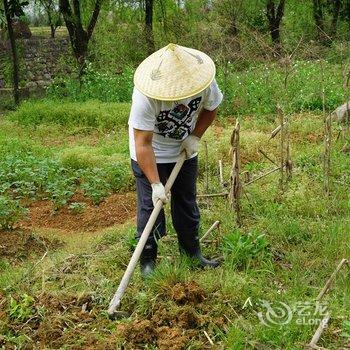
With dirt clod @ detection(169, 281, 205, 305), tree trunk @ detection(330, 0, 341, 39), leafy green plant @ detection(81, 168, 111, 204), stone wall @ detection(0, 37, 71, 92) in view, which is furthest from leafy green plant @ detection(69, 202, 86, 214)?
tree trunk @ detection(330, 0, 341, 39)

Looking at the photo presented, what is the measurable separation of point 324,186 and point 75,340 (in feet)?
9.39

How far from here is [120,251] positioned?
12.6 ft

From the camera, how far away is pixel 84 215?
536 cm

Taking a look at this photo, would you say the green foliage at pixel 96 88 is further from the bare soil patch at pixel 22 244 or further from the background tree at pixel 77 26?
the bare soil patch at pixel 22 244

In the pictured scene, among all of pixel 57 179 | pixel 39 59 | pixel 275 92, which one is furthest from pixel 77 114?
pixel 39 59

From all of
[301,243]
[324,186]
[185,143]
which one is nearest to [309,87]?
[324,186]

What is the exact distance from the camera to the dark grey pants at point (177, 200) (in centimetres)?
324

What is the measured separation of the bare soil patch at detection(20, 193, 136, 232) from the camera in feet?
17.0

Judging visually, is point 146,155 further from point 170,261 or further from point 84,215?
point 84,215

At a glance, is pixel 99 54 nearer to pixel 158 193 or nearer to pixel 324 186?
pixel 324 186

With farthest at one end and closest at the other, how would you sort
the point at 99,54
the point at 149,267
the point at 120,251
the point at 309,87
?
1. the point at 99,54
2. the point at 309,87
3. the point at 120,251
4. the point at 149,267

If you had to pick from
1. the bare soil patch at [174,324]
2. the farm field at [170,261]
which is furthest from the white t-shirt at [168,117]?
the bare soil patch at [174,324]

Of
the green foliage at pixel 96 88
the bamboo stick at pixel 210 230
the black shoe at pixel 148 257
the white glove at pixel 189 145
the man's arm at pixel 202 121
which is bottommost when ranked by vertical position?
the green foliage at pixel 96 88

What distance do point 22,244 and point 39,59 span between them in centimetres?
1354
